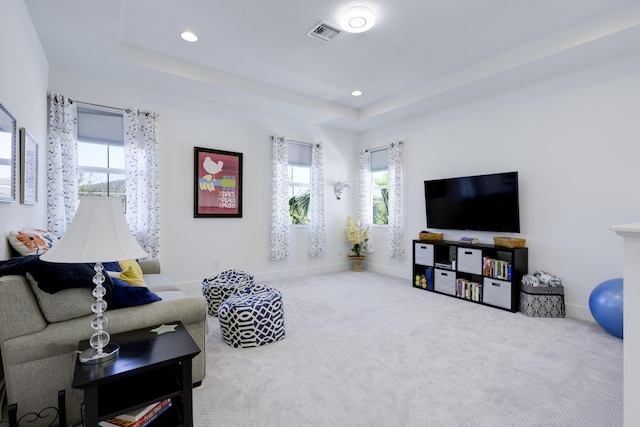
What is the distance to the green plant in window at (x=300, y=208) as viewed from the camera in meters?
5.61

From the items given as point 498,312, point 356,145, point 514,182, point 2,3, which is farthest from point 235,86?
point 498,312

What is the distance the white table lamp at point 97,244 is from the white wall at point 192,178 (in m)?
2.96

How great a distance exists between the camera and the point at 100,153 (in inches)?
154

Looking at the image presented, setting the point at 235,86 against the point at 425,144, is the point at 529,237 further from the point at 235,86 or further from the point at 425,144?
the point at 235,86

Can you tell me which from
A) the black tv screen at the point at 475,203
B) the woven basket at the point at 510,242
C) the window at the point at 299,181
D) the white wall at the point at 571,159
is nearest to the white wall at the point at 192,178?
the window at the point at 299,181

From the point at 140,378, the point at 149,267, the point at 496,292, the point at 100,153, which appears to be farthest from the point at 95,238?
the point at 496,292

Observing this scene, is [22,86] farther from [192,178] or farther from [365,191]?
[365,191]

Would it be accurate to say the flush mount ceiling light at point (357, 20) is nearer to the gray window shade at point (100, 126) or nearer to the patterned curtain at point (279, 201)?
the patterned curtain at point (279, 201)

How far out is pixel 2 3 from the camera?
6.39 feet

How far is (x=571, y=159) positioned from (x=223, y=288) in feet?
13.2

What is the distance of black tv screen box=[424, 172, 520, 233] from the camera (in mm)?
3914

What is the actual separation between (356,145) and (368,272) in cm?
244

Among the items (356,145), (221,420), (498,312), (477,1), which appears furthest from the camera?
(356,145)

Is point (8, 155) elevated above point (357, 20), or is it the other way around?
point (357, 20)
